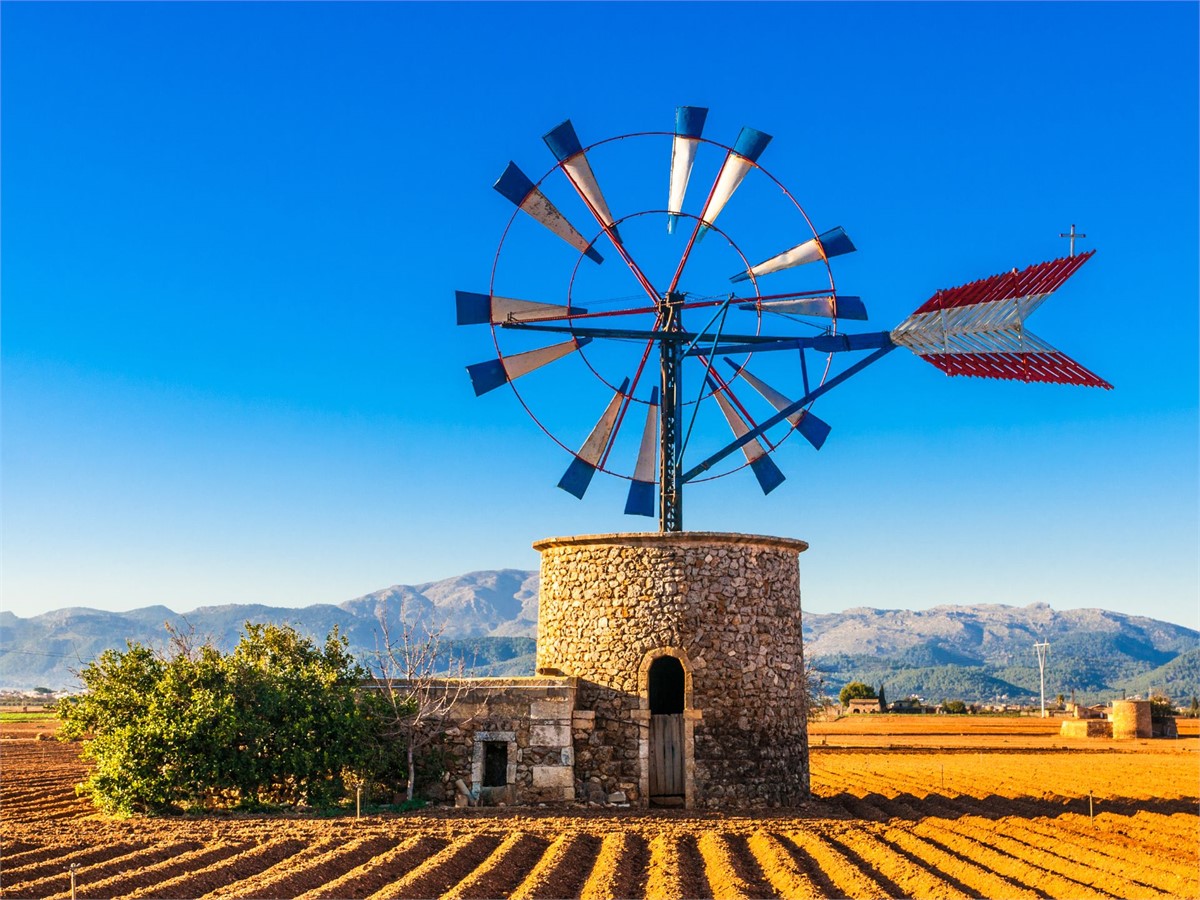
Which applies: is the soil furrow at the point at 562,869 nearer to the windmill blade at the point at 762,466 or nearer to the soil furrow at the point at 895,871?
the soil furrow at the point at 895,871

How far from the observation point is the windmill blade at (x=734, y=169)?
19.2m

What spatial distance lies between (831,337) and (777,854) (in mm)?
8910

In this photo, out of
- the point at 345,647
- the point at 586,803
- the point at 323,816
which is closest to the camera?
the point at 323,816

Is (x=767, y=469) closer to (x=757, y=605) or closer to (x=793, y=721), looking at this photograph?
(x=757, y=605)

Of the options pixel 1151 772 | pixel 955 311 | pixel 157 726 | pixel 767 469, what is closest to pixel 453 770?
pixel 157 726

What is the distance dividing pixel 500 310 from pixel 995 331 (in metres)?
8.14

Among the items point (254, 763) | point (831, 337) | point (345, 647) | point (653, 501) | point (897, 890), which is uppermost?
point (831, 337)

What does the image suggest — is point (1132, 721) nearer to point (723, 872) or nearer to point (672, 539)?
point (672, 539)

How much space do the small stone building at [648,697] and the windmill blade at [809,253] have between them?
16.3ft

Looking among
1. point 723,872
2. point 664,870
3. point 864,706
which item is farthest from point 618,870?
point 864,706

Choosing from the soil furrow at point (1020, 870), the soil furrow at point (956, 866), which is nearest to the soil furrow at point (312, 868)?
the soil furrow at point (956, 866)

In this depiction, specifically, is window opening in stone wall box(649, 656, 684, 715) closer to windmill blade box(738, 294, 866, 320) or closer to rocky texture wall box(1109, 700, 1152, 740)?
windmill blade box(738, 294, 866, 320)

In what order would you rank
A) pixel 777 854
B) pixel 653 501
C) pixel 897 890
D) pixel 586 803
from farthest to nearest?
1. pixel 653 501
2. pixel 586 803
3. pixel 777 854
4. pixel 897 890

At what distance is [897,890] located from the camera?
38.4 feet
